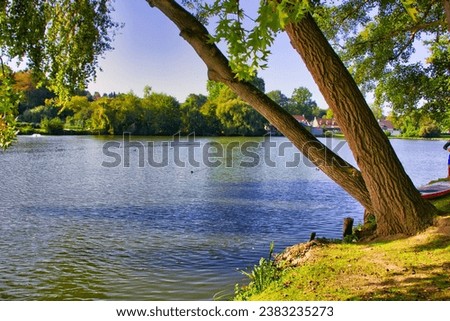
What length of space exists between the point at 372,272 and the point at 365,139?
4.74ft

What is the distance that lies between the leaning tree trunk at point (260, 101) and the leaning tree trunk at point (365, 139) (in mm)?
482

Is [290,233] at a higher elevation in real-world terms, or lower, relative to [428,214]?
lower

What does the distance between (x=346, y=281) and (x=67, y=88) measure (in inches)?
194

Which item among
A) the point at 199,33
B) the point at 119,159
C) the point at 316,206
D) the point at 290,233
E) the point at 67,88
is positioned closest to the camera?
the point at 199,33

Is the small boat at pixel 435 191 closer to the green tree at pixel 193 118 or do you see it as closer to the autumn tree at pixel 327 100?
the autumn tree at pixel 327 100

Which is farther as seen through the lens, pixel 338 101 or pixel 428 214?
pixel 428 214

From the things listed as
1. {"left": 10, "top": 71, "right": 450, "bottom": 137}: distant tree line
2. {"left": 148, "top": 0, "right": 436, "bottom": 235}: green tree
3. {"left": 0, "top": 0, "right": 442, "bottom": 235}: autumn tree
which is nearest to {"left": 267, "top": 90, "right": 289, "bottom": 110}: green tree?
{"left": 10, "top": 71, "right": 450, "bottom": 137}: distant tree line

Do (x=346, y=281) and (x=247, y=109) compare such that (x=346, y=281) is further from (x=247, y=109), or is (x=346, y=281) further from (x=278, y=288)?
(x=247, y=109)

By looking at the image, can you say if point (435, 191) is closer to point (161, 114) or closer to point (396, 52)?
point (396, 52)

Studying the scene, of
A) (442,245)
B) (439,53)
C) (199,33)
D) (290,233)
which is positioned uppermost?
(439,53)

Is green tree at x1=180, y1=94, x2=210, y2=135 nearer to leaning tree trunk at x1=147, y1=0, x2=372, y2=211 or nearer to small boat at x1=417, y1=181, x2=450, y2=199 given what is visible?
small boat at x1=417, y1=181, x2=450, y2=199

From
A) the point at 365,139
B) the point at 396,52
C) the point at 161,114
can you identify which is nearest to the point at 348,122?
the point at 365,139
